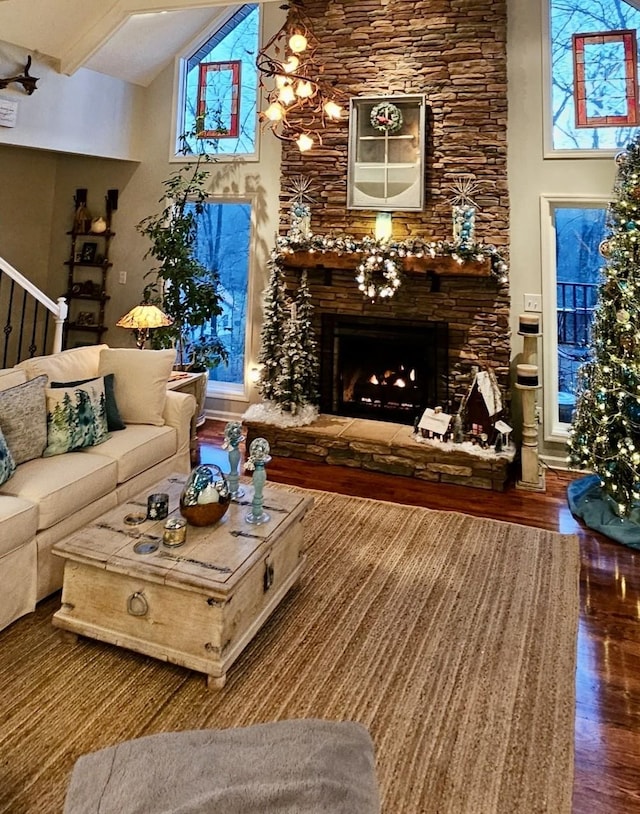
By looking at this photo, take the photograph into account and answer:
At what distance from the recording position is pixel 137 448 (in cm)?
322

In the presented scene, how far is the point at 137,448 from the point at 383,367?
250cm

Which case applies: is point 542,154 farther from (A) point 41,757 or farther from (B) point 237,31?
(A) point 41,757

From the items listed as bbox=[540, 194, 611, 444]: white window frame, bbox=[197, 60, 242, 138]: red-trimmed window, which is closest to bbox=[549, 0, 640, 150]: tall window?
bbox=[540, 194, 611, 444]: white window frame

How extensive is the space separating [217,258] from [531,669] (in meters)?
4.77

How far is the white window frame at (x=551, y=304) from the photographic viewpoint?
14.2 ft

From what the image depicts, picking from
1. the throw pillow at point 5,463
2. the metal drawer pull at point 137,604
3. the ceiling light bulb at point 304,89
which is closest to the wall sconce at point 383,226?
the ceiling light bulb at point 304,89

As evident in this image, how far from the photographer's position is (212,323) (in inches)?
228

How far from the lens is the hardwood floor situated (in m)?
1.77

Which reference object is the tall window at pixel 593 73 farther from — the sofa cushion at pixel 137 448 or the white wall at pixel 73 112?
the white wall at pixel 73 112

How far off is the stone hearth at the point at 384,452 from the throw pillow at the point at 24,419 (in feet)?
6.75

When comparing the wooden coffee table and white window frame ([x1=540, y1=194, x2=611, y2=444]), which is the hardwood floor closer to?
white window frame ([x1=540, y1=194, x2=611, y2=444])

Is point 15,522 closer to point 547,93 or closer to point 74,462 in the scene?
point 74,462

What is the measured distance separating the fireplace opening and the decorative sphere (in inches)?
111

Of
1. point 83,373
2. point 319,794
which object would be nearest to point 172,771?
point 319,794
